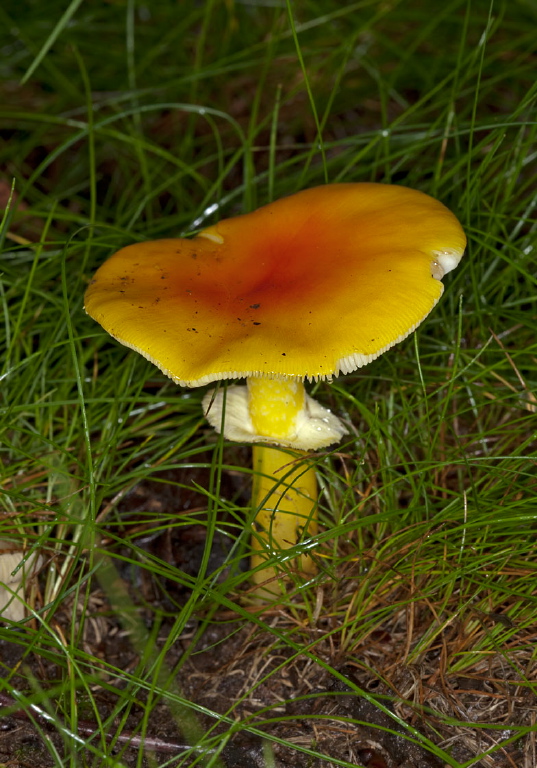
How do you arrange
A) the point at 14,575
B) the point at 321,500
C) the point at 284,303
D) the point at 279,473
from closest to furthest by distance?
the point at 284,303, the point at 14,575, the point at 279,473, the point at 321,500

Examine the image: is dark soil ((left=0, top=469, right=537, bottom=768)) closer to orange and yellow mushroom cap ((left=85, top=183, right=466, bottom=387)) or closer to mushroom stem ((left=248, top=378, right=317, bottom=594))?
mushroom stem ((left=248, top=378, right=317, bottom=594))

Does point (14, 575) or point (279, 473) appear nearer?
point (14, 575)

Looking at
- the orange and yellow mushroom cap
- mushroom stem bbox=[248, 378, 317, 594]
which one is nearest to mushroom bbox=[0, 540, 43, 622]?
mushroom stem bbox=[248, 378, 317, 594]

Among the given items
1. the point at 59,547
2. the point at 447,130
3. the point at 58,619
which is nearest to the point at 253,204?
the point at 447,130

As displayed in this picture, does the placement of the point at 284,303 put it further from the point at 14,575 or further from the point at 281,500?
the point at 14,575

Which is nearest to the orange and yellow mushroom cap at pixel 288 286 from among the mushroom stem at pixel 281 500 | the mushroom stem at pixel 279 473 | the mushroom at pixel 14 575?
the mushroom stem at pixel 279 473

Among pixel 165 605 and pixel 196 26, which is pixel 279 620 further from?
pixel 196 26

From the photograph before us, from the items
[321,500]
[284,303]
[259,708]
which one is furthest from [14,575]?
[284,303]
